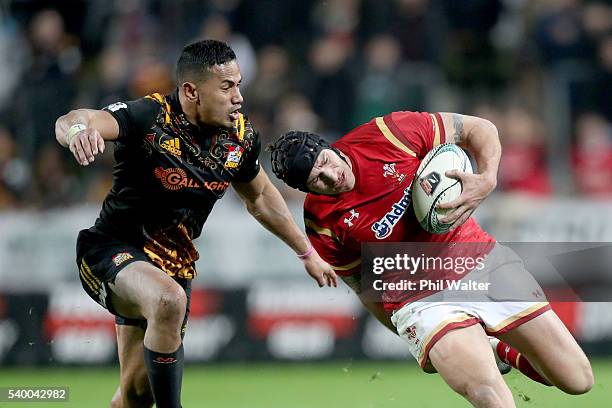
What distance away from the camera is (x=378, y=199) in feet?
21.1

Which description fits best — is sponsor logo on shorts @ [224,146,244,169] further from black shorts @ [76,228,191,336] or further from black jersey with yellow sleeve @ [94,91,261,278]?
black shorts @ [76,228,191,336]

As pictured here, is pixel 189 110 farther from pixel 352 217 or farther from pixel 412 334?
pixel 412 334

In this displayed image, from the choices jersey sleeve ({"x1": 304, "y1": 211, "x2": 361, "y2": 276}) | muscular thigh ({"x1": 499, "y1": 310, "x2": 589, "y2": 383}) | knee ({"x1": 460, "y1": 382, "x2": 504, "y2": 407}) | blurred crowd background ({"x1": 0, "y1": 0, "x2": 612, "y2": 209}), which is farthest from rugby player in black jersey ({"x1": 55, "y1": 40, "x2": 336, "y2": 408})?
blurred crowd background ({"x1": 0, "y1": 0, "x2": 612, "y2": 209})

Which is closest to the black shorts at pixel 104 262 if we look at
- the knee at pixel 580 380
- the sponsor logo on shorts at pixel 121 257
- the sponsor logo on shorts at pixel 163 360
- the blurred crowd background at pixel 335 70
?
the sponsor logo on shorts at pixel 121 257

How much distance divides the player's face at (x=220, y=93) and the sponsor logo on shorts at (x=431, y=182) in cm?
121

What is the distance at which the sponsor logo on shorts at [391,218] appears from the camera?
21.1 ft

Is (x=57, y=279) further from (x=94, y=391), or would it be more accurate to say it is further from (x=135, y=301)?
(x=135, y=301)

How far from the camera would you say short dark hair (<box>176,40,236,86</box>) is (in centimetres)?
645

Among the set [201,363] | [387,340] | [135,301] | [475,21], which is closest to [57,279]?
[201,363]

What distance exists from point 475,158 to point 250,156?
1.39 metres

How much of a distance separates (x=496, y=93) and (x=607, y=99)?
4.11ft

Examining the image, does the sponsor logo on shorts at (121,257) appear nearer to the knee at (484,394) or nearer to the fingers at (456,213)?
the fingers at (456,213)

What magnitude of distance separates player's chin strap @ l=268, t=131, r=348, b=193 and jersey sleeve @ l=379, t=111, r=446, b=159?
0.40 metres

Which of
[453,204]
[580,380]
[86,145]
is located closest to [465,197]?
[453,204]
